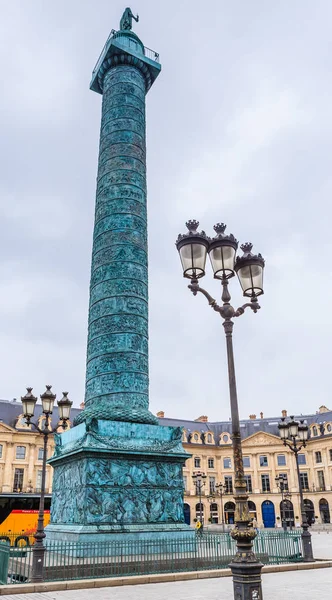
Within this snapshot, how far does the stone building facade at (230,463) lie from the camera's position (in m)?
45.6

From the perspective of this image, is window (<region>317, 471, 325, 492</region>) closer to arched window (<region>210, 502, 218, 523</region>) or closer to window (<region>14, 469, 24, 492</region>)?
arched window (<region>210, 502, 218, 523</region>)

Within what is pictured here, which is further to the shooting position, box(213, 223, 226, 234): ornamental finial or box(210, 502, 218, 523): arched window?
box(210, 502, 218, 523): arched window

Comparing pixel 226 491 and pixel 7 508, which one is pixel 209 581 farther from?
pixel 226 491

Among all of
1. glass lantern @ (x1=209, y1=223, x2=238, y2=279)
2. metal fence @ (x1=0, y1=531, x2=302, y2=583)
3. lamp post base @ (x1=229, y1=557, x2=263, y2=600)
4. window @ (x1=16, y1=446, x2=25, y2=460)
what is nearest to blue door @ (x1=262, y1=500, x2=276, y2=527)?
window @ (x1=16, y1=446, x2=25, y2=460)

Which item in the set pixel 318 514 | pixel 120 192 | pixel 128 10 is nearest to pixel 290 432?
pixel 120 192

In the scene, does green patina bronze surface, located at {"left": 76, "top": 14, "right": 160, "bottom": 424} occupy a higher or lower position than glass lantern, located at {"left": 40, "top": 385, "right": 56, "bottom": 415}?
higher

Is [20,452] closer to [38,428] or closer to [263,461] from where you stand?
[263,461]

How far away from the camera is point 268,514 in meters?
52.9

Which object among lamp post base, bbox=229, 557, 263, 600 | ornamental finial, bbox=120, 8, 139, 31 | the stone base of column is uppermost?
ornamental finial, bbox=120, 8, 139, 31

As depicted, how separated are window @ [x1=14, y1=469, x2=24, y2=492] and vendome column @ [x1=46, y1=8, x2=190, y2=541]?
102 feet

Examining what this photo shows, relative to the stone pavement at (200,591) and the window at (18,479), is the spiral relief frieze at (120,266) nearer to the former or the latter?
the stone pavement at (200,591)

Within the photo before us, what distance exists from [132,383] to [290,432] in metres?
5.23

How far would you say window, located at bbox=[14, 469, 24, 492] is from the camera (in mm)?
44119

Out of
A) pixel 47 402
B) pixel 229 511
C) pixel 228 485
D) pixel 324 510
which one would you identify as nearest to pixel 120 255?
pixel 47 402
